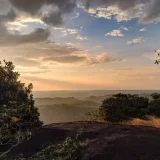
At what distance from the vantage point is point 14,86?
35.1 ft

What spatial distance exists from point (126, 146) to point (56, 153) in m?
4.83

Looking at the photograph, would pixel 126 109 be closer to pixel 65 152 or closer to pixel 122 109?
pixel 122 109

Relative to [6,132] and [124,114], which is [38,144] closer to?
[6,132]

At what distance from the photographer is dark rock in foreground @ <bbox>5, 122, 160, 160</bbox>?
12133mm

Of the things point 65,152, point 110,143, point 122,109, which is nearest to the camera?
point 65,152

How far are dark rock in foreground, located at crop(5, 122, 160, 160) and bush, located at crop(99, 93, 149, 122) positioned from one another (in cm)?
1234

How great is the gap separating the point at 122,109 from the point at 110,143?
1740cm

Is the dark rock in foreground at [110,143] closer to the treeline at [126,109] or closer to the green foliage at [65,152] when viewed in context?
the green foliage at [65,152]

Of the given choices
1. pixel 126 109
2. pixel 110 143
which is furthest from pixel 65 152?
pixel 126 109

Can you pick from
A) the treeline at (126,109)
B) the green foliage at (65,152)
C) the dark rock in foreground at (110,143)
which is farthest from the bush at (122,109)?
the green foliage at (65,152)

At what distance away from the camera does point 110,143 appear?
43.6ft

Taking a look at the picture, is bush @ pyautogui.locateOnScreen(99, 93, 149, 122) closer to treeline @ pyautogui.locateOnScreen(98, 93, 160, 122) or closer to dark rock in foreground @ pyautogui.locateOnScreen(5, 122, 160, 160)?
treeline @ pyautogui.locateOnScreen(98, 93, 160, 122)

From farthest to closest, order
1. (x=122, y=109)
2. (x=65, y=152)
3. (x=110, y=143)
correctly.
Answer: (x=122, y=109) < (x=110, y=143) < (x=65, y=152)

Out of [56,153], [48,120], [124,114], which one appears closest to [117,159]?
[56,153]
